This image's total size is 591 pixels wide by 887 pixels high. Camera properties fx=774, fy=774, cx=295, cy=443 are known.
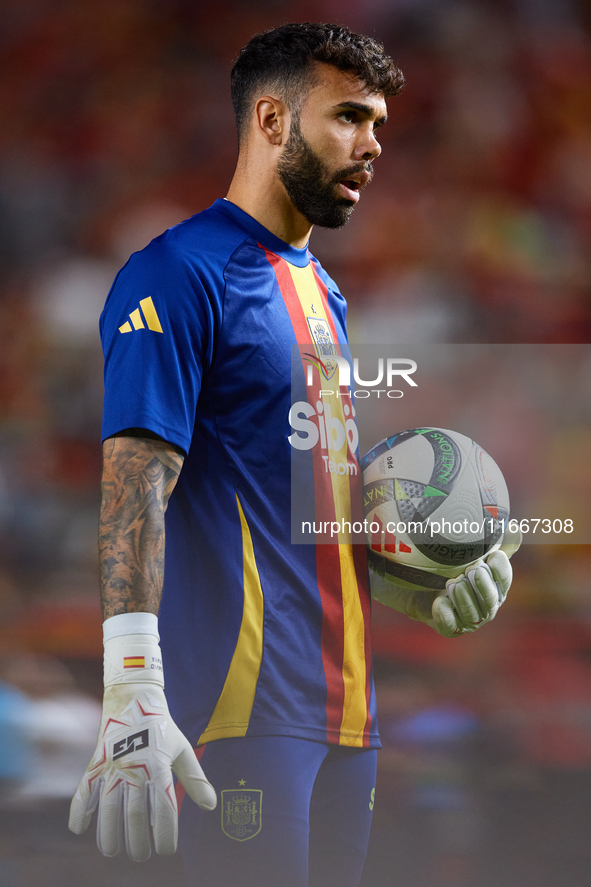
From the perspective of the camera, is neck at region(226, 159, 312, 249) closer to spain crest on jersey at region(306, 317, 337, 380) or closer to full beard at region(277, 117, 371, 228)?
full beard at region(277, 117, 371, 228)

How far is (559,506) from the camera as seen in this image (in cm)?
284

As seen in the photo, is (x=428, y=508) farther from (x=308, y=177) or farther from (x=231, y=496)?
(x=308, y=177)

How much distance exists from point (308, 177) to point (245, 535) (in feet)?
1.59

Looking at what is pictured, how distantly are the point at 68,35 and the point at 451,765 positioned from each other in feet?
9.63

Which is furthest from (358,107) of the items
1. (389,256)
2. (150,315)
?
(389,256)

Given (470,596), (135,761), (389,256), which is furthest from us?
(389,256)

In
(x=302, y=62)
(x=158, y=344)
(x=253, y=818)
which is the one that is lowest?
(x=253, y=818)

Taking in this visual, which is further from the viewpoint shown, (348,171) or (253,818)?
(348,171)

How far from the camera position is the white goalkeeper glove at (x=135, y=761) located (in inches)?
30.3

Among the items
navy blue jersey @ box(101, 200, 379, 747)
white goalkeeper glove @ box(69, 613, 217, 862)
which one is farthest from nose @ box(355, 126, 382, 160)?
white goalkeeper glove @ box(69, 613, 217, 862)

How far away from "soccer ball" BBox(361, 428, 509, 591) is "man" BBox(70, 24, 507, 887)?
4 centimetres

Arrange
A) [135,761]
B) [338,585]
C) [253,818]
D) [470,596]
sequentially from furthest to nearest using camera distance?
1. [470,596]
2. [338,585]
3. [253,818]
4. [135,761]

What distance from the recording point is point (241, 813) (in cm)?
89

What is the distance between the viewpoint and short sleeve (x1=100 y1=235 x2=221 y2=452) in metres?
0.83
